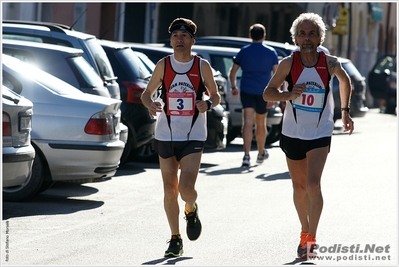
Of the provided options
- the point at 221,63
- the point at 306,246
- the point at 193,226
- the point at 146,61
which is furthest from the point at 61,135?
the point at 221,63

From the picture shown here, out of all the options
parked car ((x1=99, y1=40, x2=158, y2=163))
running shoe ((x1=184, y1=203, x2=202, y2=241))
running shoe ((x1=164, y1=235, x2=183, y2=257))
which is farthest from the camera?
parked car ((x1=99, y1=40, x2=158, y2=163))

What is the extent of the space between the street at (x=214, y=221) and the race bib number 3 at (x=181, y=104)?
1010 mm

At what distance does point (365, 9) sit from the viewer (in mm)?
55781

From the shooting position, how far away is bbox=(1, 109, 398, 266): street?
283 inches

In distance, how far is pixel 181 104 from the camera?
7336mm

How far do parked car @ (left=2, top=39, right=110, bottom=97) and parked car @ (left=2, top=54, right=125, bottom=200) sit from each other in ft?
3.58

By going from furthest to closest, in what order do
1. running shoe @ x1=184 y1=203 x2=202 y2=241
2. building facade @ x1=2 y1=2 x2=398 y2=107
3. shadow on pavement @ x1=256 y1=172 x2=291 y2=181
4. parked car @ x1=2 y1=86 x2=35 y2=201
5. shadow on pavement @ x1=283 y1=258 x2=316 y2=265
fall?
building facade @ x1=2 y1=2 x2=398 y2=107 → shadow on pavement @ x1=256 y1=172 x2=291 y2=181 → parked car @ x1=2 y1=86 x2=35 y2=201 → running shoe @ x1=184 y1=203 x2=202 y2=241 → shadow on pavement @ x1=283 y1=258 x2=316 y2=265

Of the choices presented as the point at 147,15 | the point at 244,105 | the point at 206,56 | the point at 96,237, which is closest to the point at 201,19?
the point at 147,15

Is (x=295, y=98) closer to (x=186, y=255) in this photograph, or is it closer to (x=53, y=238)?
(x=186, y=255)

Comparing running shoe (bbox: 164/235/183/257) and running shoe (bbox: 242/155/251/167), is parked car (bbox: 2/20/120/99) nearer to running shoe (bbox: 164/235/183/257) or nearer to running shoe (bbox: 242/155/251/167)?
running shoe (bbox: 242/155/251/167)

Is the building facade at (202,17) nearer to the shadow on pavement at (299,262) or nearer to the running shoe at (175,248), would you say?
the running shoe at (175,248)

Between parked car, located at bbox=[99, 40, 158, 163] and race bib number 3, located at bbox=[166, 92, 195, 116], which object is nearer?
race bib number 3, located at bbox=[166, 92, 195, 116]

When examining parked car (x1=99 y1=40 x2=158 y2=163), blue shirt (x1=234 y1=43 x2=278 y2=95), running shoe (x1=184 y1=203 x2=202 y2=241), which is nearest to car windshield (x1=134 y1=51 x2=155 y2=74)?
parked car (x1=99 y1=40 x2=158 y2=163)

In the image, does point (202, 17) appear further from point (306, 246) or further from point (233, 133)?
point (306, 246)
